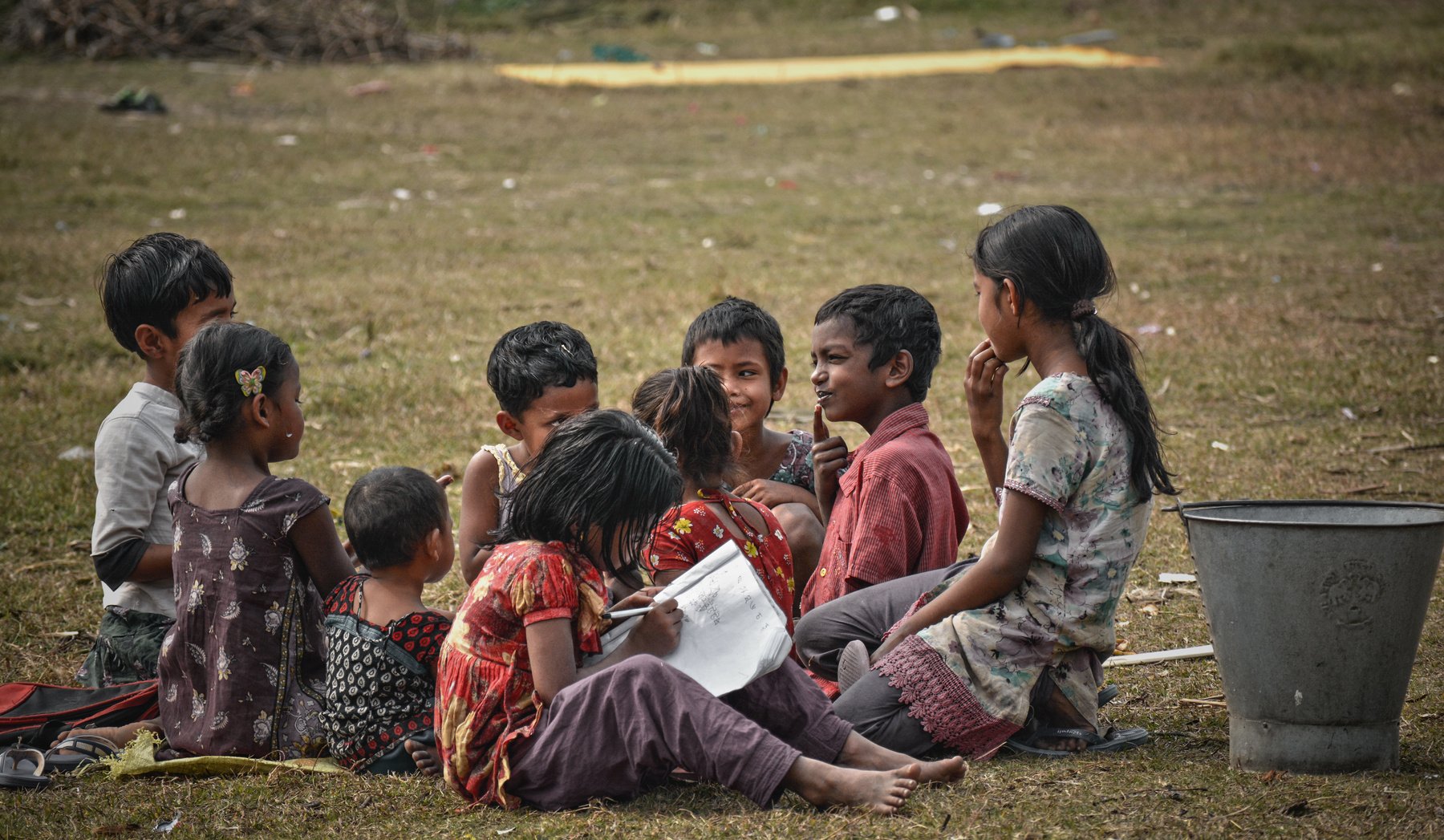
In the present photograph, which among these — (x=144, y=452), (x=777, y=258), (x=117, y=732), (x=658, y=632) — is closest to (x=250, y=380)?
(x=144, y=452)

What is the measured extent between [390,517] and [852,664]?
1.23 meters

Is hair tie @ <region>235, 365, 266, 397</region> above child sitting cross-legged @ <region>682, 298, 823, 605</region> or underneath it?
above

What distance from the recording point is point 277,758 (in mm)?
3451

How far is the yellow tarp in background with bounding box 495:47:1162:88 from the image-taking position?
61.4 feet

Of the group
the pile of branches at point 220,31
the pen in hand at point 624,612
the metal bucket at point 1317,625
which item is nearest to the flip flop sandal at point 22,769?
the pen in hand at point 624,612

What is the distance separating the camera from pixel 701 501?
360cm

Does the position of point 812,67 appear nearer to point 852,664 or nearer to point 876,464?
point 876,464

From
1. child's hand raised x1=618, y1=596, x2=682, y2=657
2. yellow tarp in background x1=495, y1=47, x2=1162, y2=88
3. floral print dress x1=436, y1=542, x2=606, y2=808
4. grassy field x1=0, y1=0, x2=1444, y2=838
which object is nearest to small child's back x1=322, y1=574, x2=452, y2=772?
grassy field x1=0, y1=0, x2=1444, y2=838

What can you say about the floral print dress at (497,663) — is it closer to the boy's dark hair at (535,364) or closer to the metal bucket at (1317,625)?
the boy's dark hair at (535,364)

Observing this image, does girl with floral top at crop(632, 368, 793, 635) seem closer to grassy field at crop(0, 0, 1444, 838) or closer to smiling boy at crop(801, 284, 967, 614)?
smiling boy at crop(801, 284, 967, 614)

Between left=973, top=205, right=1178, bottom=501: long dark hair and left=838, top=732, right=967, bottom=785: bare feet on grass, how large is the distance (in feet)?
2.55

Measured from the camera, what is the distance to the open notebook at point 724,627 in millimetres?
3020

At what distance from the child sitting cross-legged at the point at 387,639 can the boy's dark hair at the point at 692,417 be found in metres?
0.65

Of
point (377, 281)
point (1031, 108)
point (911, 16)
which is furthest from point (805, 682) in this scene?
point (911, 16)
